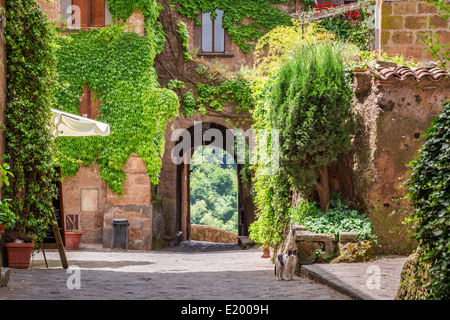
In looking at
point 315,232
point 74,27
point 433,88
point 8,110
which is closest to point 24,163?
point 8,110

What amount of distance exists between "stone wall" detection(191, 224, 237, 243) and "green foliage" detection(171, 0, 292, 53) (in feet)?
31.4

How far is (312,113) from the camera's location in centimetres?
778

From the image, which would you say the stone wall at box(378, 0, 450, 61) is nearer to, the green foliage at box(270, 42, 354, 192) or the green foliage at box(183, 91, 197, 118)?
the green foliage at box(270, 42, 354, 192)

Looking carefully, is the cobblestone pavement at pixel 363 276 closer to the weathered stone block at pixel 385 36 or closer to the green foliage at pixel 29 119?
the green foliage at pixel 29 119

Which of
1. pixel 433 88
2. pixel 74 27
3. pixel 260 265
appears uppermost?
pixel 74 27

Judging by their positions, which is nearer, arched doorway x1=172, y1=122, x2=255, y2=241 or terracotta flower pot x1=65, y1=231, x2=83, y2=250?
terracotta flower pot x1=65, y1=231, x2=83, y2=250

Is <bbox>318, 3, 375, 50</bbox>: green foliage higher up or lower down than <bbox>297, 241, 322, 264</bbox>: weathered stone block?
higher up

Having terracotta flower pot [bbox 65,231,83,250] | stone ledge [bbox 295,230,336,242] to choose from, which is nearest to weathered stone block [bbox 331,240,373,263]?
stone ledge [bbox 295,230,336,242]

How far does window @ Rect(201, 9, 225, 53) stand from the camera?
18562mm

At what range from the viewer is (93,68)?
46.7 ft

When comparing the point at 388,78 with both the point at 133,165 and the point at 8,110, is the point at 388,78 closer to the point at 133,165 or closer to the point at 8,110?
the point at 8,110

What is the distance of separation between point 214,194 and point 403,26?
33.6 m

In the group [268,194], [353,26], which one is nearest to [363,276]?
[268,194]
